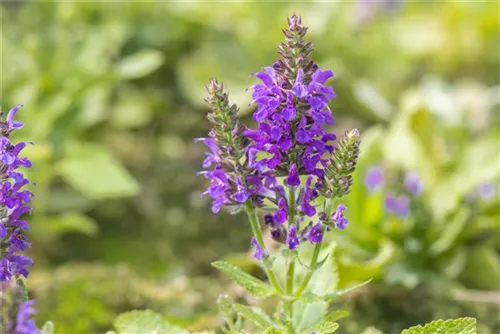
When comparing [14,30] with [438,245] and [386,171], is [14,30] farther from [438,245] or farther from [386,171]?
[438,245]

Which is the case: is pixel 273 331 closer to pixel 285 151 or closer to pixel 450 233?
pixel 285 151

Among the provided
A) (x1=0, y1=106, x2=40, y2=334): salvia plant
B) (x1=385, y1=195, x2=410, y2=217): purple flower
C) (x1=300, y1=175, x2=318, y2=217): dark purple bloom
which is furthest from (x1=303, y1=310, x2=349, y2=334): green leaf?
(x1=385, y1=195, x2=410, y2=217): purple flower

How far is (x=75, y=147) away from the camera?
9.41 feet

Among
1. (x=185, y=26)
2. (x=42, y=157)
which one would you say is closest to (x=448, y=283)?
(x=42, y=157)

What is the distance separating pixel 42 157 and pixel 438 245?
53.0 inches

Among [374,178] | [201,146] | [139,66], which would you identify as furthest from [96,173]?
[374,178]

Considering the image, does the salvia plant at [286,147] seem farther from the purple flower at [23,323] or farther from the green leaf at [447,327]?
the purple flower at [23,323]

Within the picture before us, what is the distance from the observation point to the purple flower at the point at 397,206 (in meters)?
2.44

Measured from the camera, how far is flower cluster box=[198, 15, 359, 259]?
1.42 m

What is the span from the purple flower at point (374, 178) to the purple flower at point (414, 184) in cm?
10

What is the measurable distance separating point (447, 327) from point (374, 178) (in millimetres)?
996

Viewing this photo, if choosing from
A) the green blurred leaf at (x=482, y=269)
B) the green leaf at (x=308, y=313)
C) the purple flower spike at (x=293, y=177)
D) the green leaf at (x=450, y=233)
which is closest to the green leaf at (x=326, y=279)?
the green leaf at (x=308, y=313)

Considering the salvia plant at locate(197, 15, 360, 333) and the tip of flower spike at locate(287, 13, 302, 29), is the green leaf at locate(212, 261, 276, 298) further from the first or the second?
the tip of flower spike at locate(287, 13, 302, 29)

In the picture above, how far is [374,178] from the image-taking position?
2.53 metres
